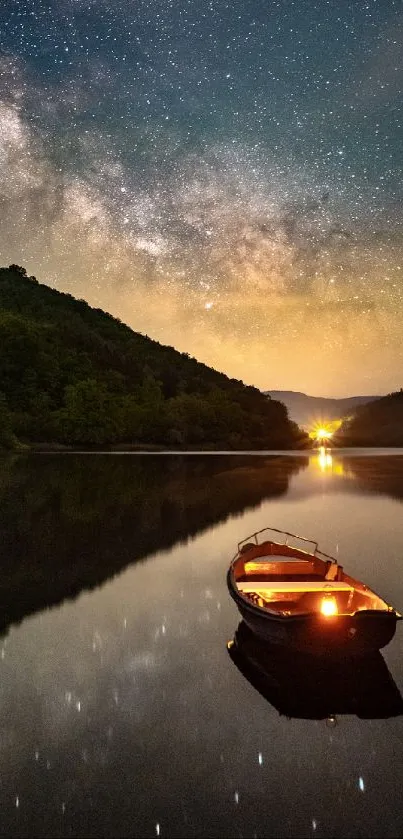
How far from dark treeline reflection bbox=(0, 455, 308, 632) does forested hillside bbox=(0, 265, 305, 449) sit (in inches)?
2233

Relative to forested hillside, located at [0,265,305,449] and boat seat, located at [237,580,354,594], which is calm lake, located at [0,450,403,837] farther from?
forested hillside, located at [0,265,305,449]

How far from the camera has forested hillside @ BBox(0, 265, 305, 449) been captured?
122812mm

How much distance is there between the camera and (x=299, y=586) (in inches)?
539

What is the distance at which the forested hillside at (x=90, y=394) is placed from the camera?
123m

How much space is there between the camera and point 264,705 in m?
9.40

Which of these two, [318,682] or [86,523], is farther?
[86,523]

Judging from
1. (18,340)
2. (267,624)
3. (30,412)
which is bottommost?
(267,624)

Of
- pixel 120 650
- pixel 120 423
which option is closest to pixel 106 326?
pixel 120 423

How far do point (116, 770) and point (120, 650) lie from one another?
472 cm

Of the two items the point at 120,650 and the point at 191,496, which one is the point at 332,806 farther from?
the point at 191,496

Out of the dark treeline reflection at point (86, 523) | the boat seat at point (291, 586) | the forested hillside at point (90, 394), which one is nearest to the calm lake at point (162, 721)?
the dark treeline reflection at point (86, 523)

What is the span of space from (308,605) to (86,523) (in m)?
17.6

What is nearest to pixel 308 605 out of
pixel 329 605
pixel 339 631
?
pixel 329 605

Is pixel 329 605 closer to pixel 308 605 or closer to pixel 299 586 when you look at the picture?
pixel 308 605
